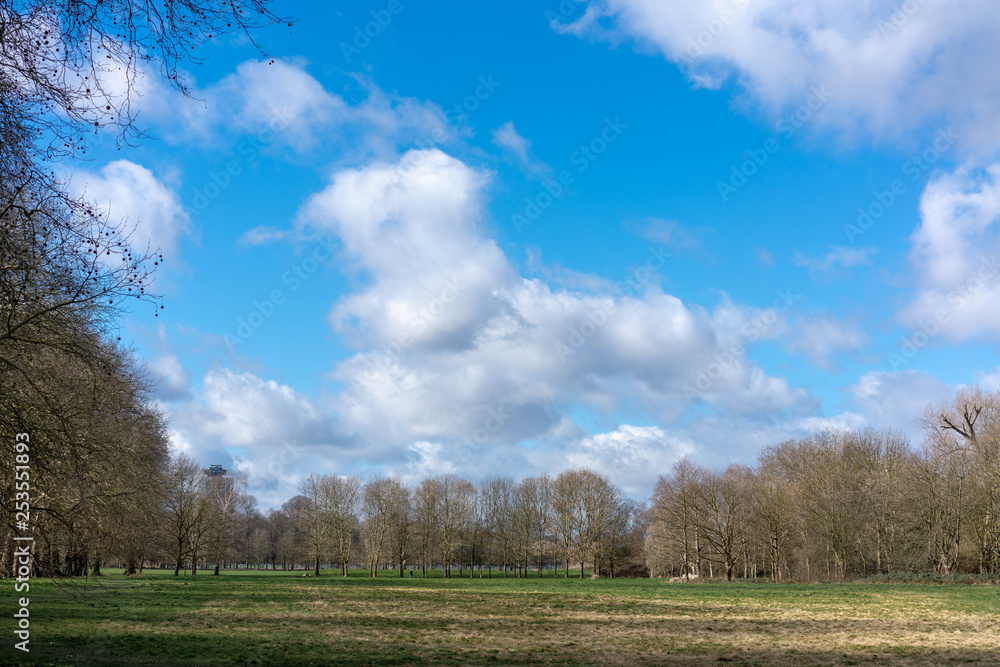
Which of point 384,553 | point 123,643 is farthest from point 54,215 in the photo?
point 384,553

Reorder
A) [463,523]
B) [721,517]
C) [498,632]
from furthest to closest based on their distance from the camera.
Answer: [463,523] < [721,517] < [498,632]

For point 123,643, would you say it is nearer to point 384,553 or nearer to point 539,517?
point 384,553

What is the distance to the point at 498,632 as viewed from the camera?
18203mm

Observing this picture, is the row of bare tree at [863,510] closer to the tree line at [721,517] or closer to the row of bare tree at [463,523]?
the tree line at [721,517]

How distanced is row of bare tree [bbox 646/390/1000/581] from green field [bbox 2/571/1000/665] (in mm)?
22888

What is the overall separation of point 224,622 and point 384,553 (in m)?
Answer: 61.0

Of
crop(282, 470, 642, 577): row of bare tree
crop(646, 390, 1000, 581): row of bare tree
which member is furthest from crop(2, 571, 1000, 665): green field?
crop(282, 470, 642, 577): row of bare tree

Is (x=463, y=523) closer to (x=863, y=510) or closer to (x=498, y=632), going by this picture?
(x=863, y=510)

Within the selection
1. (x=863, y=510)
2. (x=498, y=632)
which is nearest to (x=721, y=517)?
(x=863, y=510)

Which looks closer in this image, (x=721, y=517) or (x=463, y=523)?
(x=721, y=517)

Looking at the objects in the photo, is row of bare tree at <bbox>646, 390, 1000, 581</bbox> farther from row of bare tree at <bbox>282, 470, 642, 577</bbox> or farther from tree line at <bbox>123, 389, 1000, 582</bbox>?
row of bare tree at <bbox>282, 470, 642, 577</bbox>

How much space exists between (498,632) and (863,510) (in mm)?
44820

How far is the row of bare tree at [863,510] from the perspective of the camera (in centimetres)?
4759

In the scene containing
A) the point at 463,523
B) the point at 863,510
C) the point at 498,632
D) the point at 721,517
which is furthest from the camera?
the point at 463,523
